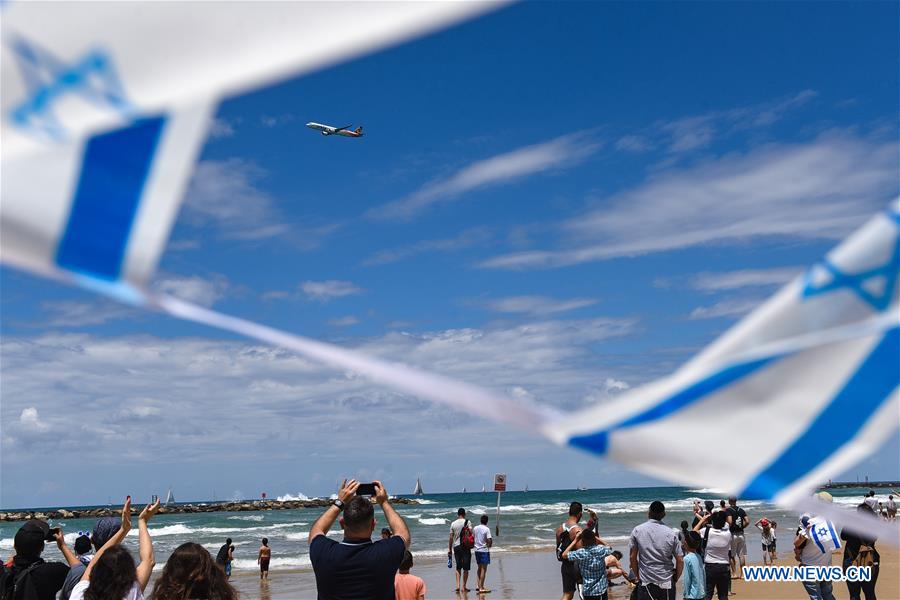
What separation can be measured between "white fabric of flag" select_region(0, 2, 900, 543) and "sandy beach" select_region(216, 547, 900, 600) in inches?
527

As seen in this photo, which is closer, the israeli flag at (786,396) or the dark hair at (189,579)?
the israeli flag at (786,396)

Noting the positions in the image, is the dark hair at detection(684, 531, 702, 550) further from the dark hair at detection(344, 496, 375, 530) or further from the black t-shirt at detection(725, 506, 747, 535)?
the dark hair at detection(344, 496, 375, 530)

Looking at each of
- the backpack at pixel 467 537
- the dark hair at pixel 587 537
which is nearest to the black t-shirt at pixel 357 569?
the dark hair at pixel 587 537

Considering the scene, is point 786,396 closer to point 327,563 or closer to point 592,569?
point 327,563

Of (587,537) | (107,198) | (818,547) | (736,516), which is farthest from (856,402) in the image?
(736,516)

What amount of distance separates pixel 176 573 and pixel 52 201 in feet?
7.31

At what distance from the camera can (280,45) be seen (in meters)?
1.65

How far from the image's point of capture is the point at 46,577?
16.1 ft

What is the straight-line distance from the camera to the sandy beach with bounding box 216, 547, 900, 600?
593 inches

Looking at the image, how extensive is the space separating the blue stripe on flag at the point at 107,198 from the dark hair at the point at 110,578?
2454mm

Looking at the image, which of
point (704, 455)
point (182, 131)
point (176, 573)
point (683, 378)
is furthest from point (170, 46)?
point (176, 573)

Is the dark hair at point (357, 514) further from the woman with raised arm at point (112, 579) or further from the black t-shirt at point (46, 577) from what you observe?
the black t-shirt at point (46, 577)

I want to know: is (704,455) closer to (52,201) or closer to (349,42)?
(349,42)

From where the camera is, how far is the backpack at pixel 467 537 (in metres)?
16.1
